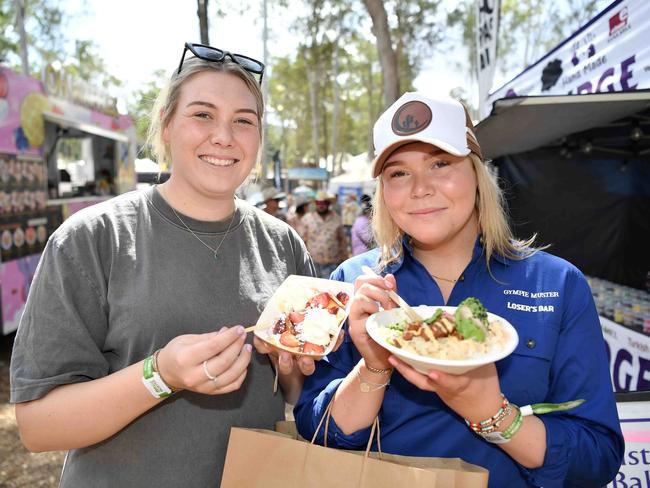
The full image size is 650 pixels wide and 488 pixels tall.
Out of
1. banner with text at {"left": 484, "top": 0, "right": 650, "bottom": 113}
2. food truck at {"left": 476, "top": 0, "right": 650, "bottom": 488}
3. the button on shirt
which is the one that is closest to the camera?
food truck at {"left": 476, "top": 0, "right": 650, "bottom": 488}

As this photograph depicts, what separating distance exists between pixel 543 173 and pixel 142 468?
7.36m

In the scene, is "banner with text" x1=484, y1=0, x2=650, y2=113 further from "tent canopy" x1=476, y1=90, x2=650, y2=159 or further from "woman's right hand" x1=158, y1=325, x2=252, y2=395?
"woman's right hand" x1=158, y1=325, x2=252, y2=395

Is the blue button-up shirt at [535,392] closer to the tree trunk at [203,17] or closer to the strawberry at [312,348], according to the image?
the strawberry at [312,348]

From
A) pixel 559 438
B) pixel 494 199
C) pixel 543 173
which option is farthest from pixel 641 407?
pixel 543 173

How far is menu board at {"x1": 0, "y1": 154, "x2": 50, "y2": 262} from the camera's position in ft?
19.1

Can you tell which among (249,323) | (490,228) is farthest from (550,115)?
(249,323)

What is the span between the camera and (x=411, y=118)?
163 cm

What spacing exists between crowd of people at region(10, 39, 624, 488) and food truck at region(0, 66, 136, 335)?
525cm

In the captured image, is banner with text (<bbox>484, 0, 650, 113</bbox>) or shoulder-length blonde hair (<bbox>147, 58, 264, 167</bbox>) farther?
banner with text (<bbox>484, 0, 650, 113</bbox>)

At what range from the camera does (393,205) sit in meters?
1.68

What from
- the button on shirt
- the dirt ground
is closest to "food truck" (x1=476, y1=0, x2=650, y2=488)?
the button on shirt

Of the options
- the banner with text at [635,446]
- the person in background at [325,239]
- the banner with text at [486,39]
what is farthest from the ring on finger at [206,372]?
the banner with text at [486,39]

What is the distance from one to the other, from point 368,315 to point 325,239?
6731 mm

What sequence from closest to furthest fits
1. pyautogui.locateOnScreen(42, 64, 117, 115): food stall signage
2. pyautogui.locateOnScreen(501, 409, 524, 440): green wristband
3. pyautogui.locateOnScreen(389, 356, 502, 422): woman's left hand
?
pyautogui.locateOnScreen(389, 356, 502, 422): woman's left hand → pyautogui.locateOnScreen(501, 409, 524, 440): green wristband → pyautogui.locateOnScreen(42, 64, 117, 115): food stall signage
